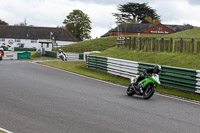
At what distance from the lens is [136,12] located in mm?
102125

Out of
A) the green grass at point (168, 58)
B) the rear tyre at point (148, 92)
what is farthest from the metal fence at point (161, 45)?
the rear tyre at point (148, 92)

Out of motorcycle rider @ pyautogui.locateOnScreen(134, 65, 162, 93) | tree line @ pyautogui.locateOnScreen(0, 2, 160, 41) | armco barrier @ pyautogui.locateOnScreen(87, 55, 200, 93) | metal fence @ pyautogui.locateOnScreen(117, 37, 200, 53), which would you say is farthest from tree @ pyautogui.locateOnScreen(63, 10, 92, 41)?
motorcycle rider @ pyautogui.locateOnScreen(134, 65, 162, 93)

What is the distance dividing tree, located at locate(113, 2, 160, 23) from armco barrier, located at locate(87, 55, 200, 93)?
78.0 metres

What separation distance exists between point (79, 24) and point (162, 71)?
93.5 meters

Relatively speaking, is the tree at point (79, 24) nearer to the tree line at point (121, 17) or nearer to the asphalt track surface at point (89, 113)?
the tree line at point (121, 17)

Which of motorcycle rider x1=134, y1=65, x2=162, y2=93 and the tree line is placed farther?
the tree line

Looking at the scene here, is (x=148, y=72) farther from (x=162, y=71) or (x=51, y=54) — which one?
(x=51, y=54)

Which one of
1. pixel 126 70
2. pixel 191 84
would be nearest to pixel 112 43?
pixel 126 70

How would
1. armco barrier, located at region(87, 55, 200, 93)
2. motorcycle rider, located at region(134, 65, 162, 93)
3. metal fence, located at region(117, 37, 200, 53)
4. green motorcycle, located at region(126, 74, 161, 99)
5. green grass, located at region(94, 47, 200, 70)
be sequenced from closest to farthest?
green motorcycle, located at region(126, 74, 161, 99) → motorcycle rider, located at region(134, 65, 162, 93) → armco barrier, located at region(87, 55, 200, 93) → green grass, located at region(94, 47, 200, 70) → metal fence, located at region(117, 37, 200, 53)

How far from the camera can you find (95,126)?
7.14 metres

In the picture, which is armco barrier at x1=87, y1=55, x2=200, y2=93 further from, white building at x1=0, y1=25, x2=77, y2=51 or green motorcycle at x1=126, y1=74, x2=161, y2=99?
white building at x1=0, y1=25, x2=77, y2=51

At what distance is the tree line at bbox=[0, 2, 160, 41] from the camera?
329 ft

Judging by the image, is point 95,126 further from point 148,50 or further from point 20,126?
point 148,50

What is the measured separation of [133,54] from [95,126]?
21903mm
